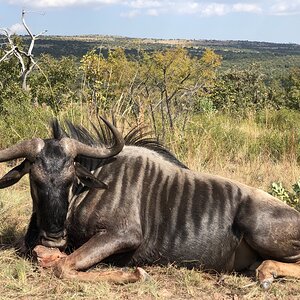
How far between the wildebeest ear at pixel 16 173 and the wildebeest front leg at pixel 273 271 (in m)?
1.90

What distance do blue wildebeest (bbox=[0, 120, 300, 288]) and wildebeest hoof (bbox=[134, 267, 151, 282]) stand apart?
0.4 inches

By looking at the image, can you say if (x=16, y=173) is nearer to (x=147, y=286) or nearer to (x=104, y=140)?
(x=104, y=140)

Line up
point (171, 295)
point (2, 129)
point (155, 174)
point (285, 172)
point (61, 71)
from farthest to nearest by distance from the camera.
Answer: point (61, 71) → point (2, 129) → point (285, 172) → point (155, 174) → point (171, 295)

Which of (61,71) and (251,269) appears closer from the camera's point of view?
(251,269)

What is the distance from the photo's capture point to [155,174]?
4.33 m

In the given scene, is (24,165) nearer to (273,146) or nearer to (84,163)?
(84,163)

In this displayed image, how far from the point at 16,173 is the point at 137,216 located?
982mm

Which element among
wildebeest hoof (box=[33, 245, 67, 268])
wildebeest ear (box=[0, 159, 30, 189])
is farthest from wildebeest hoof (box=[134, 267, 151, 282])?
wildebeest ear (box=[0, 159, 30, 189])

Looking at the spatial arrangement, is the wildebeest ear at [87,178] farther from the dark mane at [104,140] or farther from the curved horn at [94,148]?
the dark mane at [104,140]

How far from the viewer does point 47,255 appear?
3.97m

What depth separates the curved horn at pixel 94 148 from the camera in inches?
158

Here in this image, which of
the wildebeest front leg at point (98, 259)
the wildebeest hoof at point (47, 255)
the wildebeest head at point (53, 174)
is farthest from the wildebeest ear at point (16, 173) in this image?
the wildebeest front leg at point (98, 259)

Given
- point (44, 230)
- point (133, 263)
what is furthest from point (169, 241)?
point (44, 230)

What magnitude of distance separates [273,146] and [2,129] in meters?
4.27
